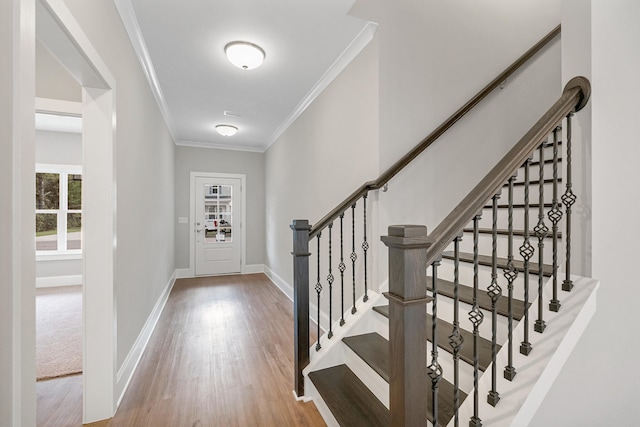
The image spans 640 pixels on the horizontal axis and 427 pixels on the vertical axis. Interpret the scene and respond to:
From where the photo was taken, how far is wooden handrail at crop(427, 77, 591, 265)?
990 mm

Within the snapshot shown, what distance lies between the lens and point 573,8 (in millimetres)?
1319

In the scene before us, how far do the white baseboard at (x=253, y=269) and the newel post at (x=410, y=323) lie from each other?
5419 millimetres

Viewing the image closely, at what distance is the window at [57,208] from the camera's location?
5078 millimetres

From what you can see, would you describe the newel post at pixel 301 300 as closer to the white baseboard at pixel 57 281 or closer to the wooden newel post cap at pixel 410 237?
the wooden newel post cap at pixel 410 237

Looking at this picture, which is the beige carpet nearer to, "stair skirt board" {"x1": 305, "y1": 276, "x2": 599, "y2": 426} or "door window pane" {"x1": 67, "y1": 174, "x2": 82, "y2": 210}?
"door window pane" {"x1": 67, "y1": 174, "x2": 82, "y2": 210}

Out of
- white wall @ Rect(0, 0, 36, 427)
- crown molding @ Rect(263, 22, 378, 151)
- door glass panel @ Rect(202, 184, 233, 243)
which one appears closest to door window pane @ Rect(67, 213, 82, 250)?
door glass panel @ Rect(202, 184, 233, 243)

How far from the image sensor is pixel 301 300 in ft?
6.75

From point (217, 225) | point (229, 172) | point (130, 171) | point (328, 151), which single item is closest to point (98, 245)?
point (130, 171)

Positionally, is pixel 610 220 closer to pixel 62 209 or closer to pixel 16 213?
pixel 16 213

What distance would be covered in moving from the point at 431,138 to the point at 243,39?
1763mm

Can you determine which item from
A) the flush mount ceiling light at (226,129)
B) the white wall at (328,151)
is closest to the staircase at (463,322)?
the white wall at (328,151)

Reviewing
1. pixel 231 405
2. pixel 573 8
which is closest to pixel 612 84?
pixel 573 8

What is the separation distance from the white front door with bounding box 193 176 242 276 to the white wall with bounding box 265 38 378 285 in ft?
4.08

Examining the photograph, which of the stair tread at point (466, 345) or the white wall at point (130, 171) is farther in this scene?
the white wall at point (130, 171)
